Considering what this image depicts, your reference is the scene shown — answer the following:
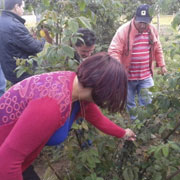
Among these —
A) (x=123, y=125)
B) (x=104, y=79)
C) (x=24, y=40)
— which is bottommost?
(x=123, y=125)

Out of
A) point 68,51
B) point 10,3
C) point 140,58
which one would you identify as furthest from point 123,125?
point 10,3

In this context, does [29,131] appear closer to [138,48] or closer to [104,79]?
[104,79]

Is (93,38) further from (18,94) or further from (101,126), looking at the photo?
(18,94)

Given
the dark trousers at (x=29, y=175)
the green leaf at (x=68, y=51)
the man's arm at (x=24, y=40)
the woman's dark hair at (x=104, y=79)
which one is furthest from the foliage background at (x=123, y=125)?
the man's arm at (x=24, y=40)

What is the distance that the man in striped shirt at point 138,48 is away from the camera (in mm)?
2775

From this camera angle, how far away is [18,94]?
1.19 meters

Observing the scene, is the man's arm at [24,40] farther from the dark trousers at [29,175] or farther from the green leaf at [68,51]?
the dark trousers at [29,175]

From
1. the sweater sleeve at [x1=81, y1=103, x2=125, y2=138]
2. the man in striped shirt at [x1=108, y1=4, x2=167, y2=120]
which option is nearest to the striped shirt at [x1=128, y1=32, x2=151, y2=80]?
the man in striped shirt at [x1=108, y1=4, x2=167, y2=120]

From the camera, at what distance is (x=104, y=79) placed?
1146 millimetres

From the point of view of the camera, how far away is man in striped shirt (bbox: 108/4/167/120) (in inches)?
109

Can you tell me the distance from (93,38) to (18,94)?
3.80 feet

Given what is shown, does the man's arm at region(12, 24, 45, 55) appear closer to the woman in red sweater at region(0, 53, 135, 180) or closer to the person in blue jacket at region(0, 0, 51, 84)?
the person in blue jacket at region(0, 0, 51, 84)

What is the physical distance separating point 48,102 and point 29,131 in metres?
0.14

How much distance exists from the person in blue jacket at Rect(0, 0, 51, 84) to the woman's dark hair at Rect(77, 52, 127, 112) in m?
1.62
